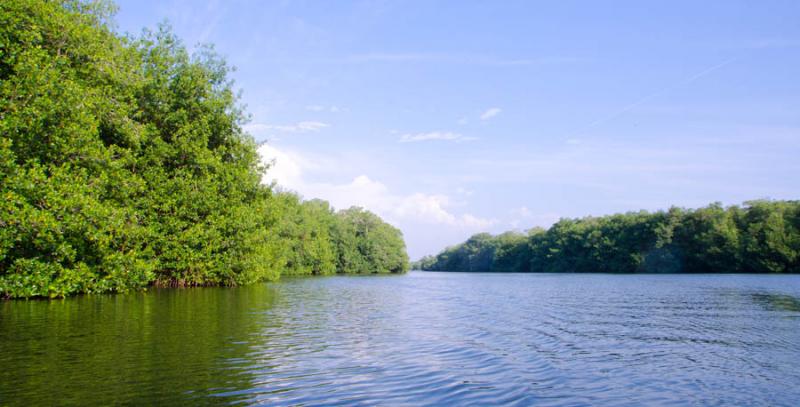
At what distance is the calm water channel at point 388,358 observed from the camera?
827cm

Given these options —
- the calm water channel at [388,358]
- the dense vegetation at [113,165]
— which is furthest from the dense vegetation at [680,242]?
the dense vegetation at [113,165]

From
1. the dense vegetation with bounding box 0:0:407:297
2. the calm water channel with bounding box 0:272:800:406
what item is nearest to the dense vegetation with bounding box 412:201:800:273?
the calm water channel with bounding box 0:272:800:406

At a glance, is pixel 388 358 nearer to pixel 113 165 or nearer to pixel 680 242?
pixel 113 165

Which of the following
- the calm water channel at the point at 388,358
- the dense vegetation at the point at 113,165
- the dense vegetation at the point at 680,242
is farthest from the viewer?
the dense vegetation at the point at 680,242

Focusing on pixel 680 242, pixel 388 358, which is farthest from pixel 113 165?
pixel 680 242

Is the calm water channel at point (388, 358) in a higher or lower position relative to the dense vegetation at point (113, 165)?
lower

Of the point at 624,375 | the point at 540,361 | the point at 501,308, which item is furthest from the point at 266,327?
the point at 501,308

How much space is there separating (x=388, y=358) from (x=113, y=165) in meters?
22.3

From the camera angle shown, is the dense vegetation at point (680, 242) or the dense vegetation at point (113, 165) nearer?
the dense vegetation at point (113, 165)

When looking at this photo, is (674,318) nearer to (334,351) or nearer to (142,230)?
(334,351)

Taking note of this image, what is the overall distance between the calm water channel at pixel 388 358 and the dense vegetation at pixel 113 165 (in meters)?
4.42

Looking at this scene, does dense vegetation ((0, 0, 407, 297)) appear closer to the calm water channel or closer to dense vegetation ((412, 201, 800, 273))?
the calm water channel

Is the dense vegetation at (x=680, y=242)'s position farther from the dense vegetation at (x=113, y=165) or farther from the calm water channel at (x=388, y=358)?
the dense vegetation at (x=113, y=165)

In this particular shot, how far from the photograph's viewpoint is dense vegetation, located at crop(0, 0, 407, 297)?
73.0 feet
